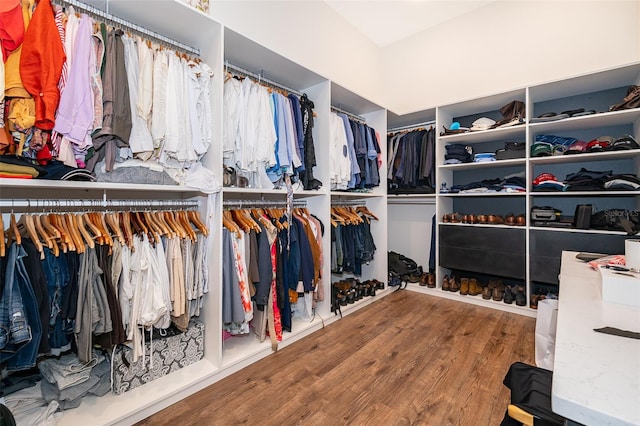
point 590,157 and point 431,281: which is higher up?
point 590,157

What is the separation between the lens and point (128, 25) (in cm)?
167

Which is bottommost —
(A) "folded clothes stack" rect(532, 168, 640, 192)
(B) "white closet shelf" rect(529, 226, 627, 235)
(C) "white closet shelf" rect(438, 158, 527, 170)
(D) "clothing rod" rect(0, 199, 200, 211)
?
(B) "white closet shelf" rect(529, 226, 627, 235)

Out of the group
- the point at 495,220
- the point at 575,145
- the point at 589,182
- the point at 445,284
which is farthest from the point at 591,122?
the point at 445,284

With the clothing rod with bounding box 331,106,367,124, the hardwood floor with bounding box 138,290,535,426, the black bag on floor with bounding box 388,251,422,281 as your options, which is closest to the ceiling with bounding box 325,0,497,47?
the clothing rod with bounding box 331,106,367,124

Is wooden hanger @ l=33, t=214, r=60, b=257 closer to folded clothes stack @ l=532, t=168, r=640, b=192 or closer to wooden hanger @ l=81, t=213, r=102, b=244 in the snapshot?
wooden hanger @ l=81, t=213, r=102, b=244

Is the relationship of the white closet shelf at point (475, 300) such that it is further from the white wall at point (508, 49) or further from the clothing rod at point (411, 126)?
the white wall at point (508, 49)

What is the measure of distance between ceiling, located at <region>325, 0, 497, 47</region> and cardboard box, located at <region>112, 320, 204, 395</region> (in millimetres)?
3685

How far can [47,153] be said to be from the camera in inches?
50.2

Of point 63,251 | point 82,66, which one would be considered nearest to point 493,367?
point 63,251

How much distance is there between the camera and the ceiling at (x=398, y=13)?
328 centimetres

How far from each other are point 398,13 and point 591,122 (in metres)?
2.43

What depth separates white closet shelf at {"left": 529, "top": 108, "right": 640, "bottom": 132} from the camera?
2.32m

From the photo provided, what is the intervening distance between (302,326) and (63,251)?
65.8 inches

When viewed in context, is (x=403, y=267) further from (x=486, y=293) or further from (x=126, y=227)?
(x=126, y=227)
